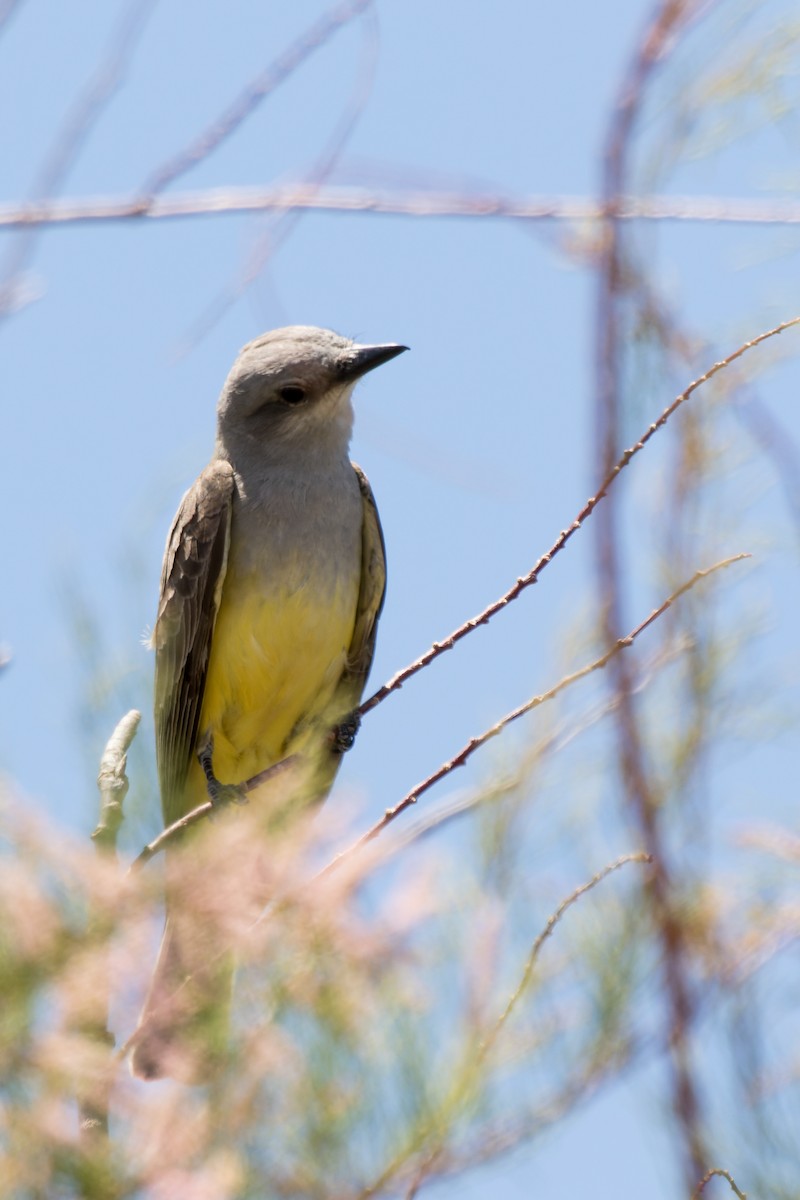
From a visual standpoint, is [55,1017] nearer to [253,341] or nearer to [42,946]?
[42,946]

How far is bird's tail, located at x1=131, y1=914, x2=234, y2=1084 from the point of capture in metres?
1.91

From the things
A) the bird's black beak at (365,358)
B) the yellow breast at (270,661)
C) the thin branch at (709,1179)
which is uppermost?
the bird's black beak at (365,358)

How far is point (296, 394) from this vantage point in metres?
6.21

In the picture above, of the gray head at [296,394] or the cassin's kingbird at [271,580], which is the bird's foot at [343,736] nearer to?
the cassin's kingbird at [271,580]

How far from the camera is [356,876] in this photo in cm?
212

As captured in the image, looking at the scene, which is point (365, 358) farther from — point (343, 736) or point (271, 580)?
point (343, 736)

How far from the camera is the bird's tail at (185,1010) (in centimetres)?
191

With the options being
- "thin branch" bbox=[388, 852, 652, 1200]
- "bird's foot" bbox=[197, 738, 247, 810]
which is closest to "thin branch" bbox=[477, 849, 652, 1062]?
"thin branch" bbox=[388, 852, 652, 1200]

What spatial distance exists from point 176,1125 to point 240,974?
0.78 feet

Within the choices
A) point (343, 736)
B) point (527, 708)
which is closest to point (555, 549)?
point (527, 708)

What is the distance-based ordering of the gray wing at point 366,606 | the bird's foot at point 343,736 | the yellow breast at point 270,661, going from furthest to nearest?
the gray wing at point 366,606 → the yellow breast at point 270,661 → the bird's foot at point 343,736

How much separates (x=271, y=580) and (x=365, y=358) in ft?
3.04

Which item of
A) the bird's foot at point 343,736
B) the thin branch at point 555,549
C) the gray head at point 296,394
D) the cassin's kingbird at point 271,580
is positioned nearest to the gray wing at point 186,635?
the cassin's kingbird at point 271,580

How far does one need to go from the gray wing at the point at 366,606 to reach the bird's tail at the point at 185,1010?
3773 millimetres
